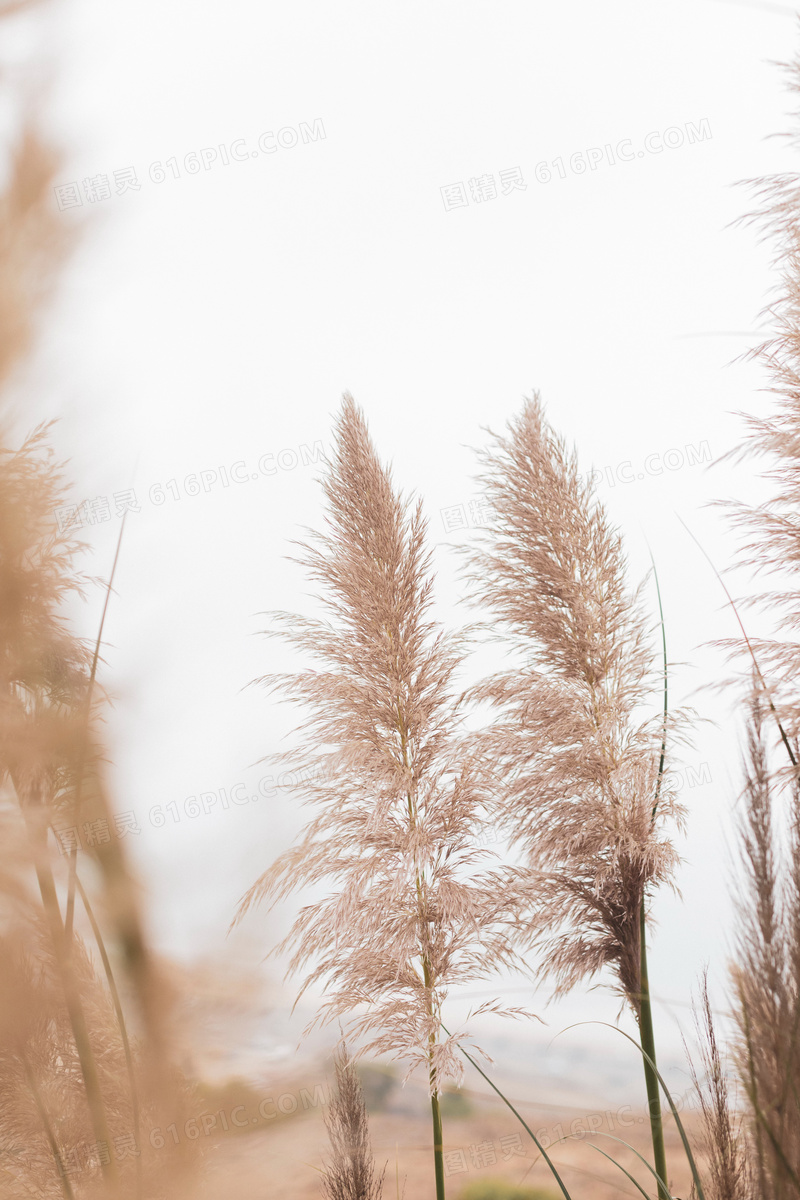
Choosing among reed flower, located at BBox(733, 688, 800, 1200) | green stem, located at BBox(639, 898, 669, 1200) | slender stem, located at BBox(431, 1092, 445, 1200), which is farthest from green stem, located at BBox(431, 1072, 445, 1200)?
reed flower, located at BBox(733, 688, 800, 1200)

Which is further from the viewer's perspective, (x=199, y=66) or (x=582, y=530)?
(x=199, y=66)

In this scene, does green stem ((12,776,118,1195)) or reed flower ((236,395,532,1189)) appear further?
reed flower ((236,395,532,1189))

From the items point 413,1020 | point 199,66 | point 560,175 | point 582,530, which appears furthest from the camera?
point 560,175

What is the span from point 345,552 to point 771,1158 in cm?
142

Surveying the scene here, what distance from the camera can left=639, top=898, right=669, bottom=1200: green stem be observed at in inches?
59.9

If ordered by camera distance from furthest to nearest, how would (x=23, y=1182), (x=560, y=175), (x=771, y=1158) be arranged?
(x=560, y=175), (x=23, y=1182), (x=771, y=1158)

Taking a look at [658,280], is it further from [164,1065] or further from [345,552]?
[164,1065]

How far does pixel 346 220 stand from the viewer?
10.8 ft

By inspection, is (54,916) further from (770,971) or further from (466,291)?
(466,291)

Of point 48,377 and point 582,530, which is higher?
point 582,530

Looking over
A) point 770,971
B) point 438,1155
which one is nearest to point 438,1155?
point 438,1155

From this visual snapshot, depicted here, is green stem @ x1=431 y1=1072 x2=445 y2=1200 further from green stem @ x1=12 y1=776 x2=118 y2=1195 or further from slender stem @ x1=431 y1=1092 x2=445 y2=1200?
green stem @ x1=12 y1=776 x2=118 y2=1195

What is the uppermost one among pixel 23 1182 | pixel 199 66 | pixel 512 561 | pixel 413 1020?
pixel 199 66

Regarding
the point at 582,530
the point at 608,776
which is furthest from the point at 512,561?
the point at 608,776
